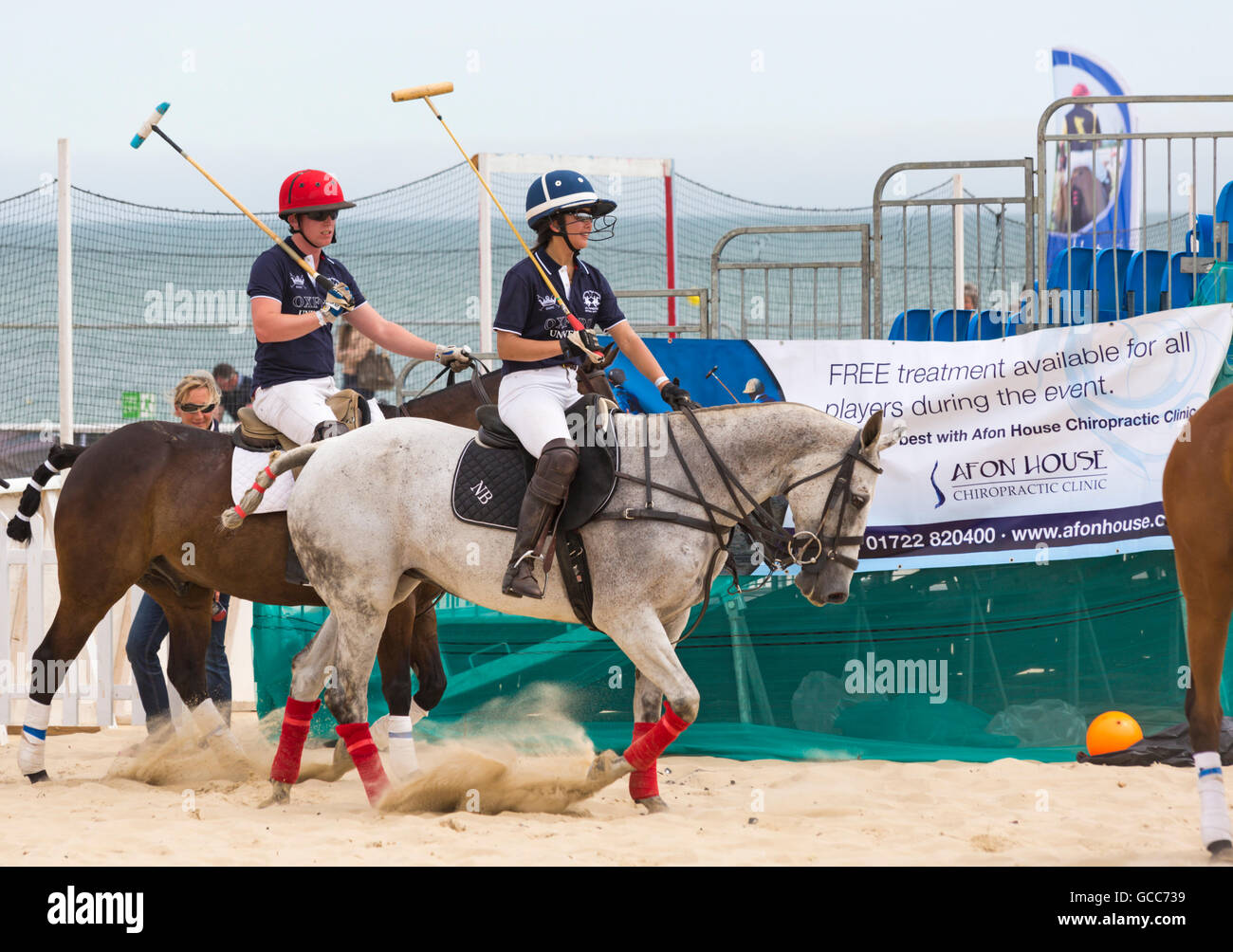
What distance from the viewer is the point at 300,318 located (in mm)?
6395

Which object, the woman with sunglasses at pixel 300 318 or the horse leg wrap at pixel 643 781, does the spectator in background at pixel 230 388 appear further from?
the horse leg wrap at pixel 643 781

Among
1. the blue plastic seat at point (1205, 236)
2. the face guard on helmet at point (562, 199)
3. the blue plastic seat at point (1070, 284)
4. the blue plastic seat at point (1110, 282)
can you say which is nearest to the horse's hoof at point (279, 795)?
the face guard on helmet at point (562, 199)

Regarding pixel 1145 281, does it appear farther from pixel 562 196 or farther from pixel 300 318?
pixel 300 318

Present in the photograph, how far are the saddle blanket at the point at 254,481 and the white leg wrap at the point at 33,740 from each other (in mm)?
1573

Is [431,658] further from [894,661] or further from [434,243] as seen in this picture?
[434,243]

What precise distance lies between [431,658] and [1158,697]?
3986 millimetres

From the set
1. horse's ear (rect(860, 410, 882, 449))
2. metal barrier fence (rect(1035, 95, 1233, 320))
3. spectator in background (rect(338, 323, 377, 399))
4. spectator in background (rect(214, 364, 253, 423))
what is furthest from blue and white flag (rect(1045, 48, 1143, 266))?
spectator in background (rect(214, 364, 253, 423))

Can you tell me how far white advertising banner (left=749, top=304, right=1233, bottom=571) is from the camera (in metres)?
7.27

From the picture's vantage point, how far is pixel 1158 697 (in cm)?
736

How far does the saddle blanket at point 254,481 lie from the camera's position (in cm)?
655

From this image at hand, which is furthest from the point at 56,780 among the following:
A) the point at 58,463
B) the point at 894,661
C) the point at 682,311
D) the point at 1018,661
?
the point at 682,311

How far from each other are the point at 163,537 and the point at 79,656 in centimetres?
236

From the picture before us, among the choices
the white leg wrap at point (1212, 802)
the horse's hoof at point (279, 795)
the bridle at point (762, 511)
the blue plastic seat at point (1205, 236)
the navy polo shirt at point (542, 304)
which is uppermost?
the blue plastic seat at point (1205, 236)
